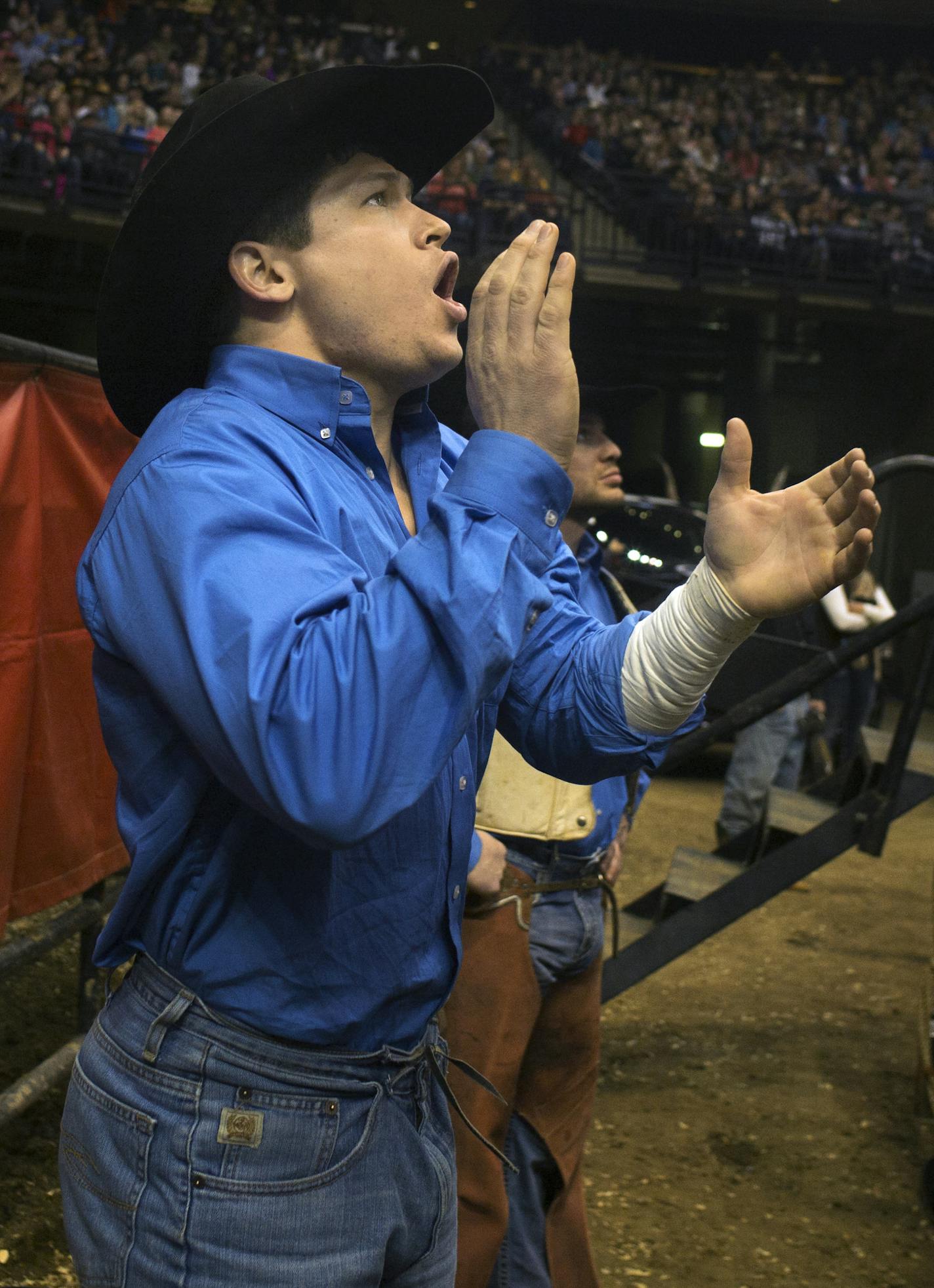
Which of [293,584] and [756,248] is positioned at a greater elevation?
[293,584]

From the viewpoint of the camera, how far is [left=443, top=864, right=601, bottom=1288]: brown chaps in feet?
8.54

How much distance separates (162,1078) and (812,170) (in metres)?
22.9

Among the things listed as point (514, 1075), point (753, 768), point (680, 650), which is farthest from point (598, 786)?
point (753, 768)

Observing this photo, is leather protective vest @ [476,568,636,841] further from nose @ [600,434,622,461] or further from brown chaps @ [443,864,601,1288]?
nose @ [600,434,622,461]

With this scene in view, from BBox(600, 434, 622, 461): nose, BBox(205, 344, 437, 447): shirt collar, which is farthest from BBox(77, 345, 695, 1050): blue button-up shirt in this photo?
BBox(600, 434, 622, 461): nose

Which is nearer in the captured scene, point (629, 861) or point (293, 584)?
point (293, 584)

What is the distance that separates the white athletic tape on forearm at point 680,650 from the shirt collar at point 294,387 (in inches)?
17.3

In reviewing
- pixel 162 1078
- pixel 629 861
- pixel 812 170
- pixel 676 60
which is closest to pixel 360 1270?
pixel 162 1078

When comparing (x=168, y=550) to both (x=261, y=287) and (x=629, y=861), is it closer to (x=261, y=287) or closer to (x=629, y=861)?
(x=261, y=287)

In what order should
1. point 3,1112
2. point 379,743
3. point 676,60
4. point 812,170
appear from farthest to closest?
point 676,60
point 812,170
point 3,1112
point 379,743

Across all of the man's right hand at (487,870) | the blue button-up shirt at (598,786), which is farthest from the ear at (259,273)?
the blue button-up shirt at (598,786)

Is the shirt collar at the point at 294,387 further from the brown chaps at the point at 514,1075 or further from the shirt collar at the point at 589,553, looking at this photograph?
the shirt collar at the point at 589,553

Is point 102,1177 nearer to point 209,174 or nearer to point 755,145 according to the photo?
point 209,174

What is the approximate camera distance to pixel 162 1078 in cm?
142
